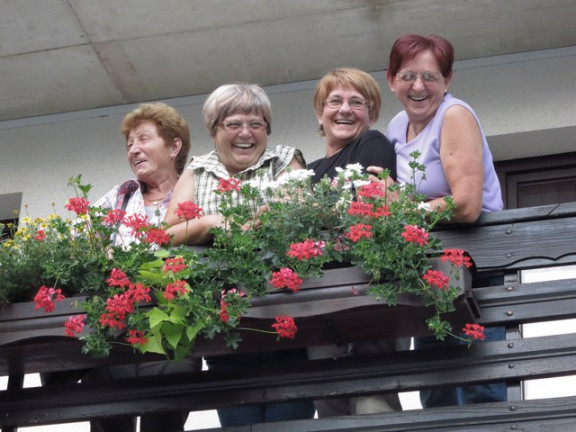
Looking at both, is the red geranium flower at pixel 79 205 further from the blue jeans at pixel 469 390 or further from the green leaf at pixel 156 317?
the blue jeans at pixel 469 390

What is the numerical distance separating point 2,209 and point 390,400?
159 inches

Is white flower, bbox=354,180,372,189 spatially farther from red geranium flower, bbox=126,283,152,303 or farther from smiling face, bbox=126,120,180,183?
smiling face, bbox=126,120,180,183

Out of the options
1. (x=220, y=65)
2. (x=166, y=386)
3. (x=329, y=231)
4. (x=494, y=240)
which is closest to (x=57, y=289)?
(x=166, y=386)

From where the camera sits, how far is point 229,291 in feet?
20.1

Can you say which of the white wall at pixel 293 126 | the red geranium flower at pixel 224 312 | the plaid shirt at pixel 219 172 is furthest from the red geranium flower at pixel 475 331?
the white wall at pixel 293 126

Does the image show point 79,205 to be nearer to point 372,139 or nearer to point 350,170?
point 350,170

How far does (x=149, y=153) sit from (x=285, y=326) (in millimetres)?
1630

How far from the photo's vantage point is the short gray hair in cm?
699

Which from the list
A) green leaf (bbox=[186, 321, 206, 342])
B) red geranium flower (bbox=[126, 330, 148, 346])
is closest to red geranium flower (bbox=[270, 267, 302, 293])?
green leaf (bbox=[186, 321, 206, 342])

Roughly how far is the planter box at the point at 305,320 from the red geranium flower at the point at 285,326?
0.28ft

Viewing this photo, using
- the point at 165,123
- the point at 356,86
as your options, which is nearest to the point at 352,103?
the point at 356,86

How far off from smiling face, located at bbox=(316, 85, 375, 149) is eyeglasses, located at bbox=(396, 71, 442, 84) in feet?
0.91

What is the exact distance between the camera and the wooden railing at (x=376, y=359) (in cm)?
600

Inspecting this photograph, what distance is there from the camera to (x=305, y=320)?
610 cm
